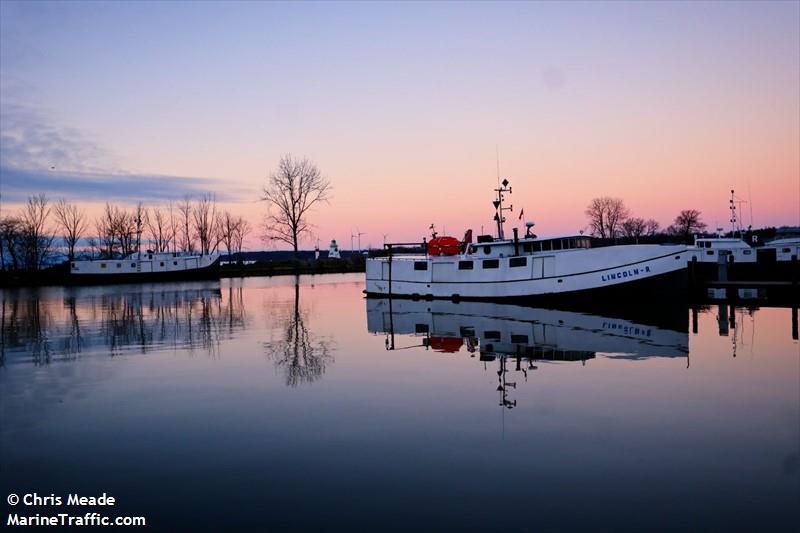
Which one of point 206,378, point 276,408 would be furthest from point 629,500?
point 206,378

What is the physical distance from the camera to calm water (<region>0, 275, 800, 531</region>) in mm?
6793

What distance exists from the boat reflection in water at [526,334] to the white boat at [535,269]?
2.84 metres

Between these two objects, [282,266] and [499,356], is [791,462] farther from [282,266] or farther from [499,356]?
[282,266]

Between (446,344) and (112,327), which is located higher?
(112,327)

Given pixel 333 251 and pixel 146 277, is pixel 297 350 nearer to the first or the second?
pixel 146 277

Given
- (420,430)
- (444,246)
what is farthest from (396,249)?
(420,430)

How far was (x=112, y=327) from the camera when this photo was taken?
24969 mm

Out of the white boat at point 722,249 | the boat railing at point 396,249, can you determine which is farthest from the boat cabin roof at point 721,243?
the boat railing at point 396,249

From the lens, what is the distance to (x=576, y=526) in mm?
6242

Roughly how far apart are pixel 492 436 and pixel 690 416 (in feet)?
12.6

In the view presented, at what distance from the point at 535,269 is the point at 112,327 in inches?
830

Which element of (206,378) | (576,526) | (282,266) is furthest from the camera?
(282,266)

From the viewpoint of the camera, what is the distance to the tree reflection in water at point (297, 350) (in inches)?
580

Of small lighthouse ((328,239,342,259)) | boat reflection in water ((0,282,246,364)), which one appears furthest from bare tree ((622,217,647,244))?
boat reflection in water ((0,282,246,364))
